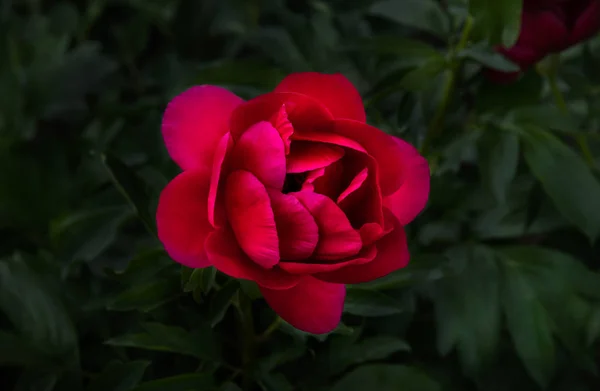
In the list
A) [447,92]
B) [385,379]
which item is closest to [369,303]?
[385,379]

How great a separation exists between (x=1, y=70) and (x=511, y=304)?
2.30 ft

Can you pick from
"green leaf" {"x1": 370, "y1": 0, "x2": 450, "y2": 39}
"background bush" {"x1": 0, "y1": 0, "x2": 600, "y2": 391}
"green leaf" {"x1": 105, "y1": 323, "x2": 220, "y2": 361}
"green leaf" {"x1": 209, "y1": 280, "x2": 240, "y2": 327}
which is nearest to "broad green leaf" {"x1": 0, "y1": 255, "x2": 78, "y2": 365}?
"background bush" {"x1": 0, "y1": 0, "x2": 600, "y2": 391}

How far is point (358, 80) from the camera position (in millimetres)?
796

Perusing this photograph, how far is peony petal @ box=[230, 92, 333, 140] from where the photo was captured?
15.2 inches

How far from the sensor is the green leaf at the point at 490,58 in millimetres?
547

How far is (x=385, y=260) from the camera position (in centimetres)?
39

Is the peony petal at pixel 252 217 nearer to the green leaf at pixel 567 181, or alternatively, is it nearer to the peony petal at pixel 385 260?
the peony petal at pixel 385 260

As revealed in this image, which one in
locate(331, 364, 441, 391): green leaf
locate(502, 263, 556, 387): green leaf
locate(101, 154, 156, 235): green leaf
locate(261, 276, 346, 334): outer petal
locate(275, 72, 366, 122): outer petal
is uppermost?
locate(275, 72, 366, 122): outer petal

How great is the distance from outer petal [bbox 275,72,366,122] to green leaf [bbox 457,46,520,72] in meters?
0.19

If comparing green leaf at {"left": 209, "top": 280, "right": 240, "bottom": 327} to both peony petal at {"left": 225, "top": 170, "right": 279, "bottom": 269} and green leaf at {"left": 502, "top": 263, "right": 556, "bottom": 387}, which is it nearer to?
peony petal at {"left": 225, "top": 170, "right": 279, "bottom": 269}

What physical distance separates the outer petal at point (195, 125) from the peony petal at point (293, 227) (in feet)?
0.21

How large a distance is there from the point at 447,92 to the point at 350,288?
0.23m

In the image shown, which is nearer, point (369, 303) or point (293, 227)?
point (293, 227)

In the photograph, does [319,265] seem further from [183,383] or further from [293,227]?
[183,383]
